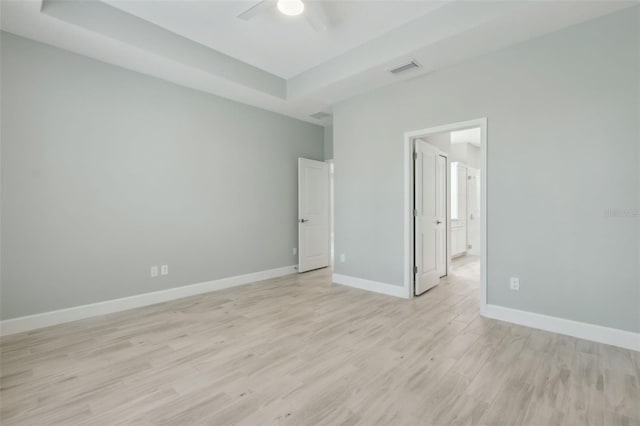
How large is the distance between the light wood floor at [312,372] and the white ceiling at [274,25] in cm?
330

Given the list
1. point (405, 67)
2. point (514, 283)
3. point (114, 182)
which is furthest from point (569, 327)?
point (114, 182)

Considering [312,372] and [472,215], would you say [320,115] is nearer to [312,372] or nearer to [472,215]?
[312,372]

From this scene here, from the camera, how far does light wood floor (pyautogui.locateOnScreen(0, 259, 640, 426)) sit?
1754 mm

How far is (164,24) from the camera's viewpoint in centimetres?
323

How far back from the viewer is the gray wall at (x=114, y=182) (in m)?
2.94

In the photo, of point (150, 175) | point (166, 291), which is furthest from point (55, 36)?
point (166, 291)

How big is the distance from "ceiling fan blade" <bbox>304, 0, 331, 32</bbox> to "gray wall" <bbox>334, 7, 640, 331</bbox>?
165cm

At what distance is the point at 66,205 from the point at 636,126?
5611mm

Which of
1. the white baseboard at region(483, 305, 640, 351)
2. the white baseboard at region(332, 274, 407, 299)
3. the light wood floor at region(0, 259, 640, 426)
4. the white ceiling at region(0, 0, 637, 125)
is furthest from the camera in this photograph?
the white baseboard at region(332, 274, 407, 299)

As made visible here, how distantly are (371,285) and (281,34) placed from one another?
355 centimetres

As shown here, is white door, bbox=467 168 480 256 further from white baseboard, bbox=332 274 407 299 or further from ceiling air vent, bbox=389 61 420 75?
ceiling air vent, bbox=389 61 420 75

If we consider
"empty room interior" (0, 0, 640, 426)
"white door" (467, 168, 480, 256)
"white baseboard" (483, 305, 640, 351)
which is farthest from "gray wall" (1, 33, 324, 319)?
"white door" (467, 168, 480, 256)

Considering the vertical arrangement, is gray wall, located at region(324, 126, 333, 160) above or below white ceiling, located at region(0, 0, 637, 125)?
below

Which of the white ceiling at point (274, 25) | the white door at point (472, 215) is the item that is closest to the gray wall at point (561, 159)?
the white ceiling at point (274, 25)
